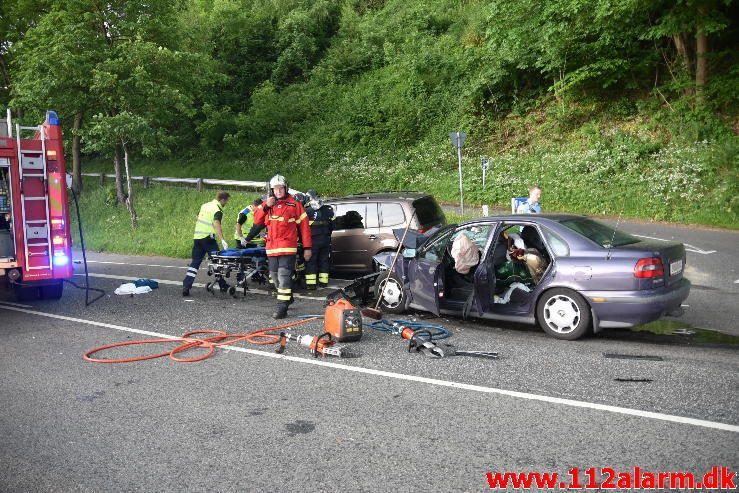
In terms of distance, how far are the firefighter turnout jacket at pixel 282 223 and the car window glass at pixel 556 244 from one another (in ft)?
10.6

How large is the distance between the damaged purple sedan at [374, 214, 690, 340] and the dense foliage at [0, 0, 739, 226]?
8.93m

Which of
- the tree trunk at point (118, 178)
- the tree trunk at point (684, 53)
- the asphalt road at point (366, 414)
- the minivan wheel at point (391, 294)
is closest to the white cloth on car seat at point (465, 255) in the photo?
the asphalt road at point (366, 414)

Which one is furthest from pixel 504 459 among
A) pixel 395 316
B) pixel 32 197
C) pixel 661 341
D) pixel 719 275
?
pixel 719 275

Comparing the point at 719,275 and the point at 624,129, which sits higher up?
the point at 624,129

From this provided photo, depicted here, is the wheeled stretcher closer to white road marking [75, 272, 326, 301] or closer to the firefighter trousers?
white road marking [75, 272, 326, 301]

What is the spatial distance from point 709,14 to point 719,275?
449 inches

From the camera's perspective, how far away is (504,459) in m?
4.20

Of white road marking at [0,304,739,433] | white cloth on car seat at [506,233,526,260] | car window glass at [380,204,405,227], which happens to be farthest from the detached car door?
car window glass at [380,204,405,227]

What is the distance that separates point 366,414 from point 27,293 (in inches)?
325

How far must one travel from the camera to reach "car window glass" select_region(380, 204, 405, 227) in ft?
39.1

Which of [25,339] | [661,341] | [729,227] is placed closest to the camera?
[661,341]

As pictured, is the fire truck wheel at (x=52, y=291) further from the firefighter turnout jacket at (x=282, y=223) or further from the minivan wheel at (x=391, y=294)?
the minivan wheel at (x=391, y=294)

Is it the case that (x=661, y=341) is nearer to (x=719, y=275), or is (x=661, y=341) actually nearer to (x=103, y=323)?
(x=719, y=275)

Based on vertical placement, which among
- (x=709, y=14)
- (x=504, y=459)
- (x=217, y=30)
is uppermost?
(x=217, y=30)
